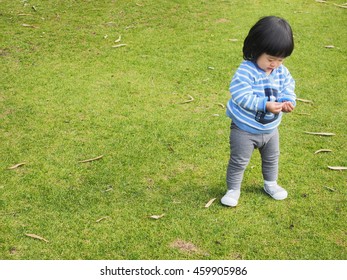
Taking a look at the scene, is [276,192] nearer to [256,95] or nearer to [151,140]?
[256,95]

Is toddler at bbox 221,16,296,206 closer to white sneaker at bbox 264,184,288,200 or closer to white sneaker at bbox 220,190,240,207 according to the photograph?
white sneaker at bbox 220,190,240,207

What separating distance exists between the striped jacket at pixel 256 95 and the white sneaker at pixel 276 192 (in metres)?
0.50

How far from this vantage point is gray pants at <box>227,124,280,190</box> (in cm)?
337

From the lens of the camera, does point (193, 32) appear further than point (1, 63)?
Yes

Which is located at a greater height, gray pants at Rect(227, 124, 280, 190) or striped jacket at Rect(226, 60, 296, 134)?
striped jacket at Rect(226, 60, 296, 134)

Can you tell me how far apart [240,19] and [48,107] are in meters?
3.27

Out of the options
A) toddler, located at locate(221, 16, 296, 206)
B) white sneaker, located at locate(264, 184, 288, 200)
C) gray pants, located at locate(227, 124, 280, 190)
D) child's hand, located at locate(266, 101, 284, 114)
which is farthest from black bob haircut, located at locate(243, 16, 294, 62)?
white sneaker, located at locate(264, 184, 288, 200)

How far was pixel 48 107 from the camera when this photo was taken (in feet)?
15.9

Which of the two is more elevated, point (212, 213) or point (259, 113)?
point (259, 113)

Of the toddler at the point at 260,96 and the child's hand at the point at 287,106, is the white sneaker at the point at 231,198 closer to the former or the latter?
the toddler at the point at 260,96

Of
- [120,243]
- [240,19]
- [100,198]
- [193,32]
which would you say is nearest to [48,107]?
[100,198]

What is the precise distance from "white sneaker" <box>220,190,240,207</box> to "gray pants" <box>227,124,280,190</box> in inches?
1.4

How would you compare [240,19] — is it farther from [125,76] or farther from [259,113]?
[259,113]

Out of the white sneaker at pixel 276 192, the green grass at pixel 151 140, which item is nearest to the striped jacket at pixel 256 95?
the white sneaker at pixel 276 192
